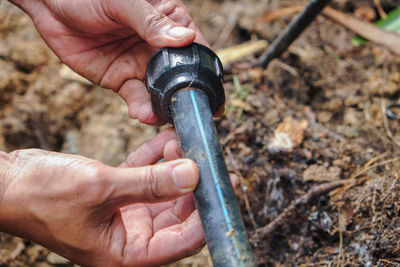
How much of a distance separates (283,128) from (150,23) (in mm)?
963

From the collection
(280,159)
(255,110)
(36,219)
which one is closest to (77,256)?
(36,219)

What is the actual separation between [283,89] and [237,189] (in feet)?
2.80

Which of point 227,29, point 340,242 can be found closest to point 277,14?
point 227,29

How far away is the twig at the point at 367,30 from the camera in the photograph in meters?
2.18

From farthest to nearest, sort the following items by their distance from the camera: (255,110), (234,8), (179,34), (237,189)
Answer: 1. (234,8)
2. (255,110)
3. (237,189)
4. (179,34)

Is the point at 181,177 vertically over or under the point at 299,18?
under

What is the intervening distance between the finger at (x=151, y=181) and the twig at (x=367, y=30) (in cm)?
186

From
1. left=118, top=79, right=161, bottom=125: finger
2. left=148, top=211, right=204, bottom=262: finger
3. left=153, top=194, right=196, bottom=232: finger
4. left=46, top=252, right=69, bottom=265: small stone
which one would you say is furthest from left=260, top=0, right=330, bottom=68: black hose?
left=46, top=252, right=69, bottom=265: small stone

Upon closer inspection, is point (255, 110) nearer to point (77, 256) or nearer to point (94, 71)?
point (94, 71)

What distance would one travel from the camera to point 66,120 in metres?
2.48

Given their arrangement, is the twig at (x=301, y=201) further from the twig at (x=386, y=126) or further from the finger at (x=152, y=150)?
the finger at (x=152, y=150)

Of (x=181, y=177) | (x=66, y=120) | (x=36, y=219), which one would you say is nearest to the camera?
(x=181, y=177)

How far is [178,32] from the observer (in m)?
1.30

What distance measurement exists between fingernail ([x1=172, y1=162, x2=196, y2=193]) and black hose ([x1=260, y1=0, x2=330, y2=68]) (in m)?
1.27
